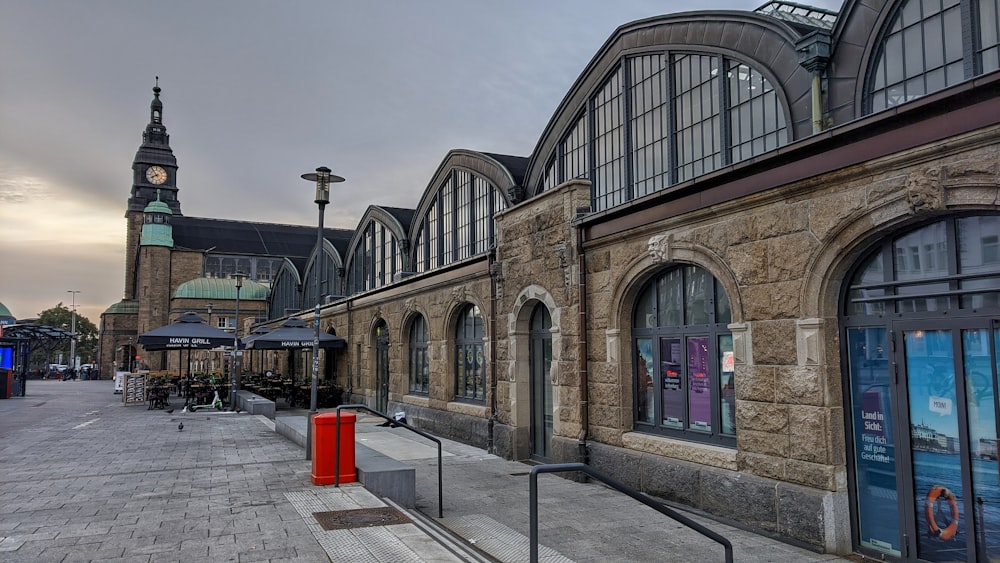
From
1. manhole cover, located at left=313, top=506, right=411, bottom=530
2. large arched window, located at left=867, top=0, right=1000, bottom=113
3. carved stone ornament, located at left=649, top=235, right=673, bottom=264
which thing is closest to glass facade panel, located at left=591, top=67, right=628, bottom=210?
carved stone ornament, located at left=649, top=235, right=673, bottom=264

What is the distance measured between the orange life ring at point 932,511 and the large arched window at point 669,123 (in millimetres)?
4916

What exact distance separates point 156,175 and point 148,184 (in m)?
1.41

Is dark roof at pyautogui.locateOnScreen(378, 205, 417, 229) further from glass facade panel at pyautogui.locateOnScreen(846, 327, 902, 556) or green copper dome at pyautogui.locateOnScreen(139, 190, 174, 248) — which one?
green copper dome at pyautogui.locateOnScreen(139, 190, 174, 248)

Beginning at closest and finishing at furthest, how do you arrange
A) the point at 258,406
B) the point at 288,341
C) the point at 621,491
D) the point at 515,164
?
the point at 621,491 < the point at 515,164 < the point at 258,406 < the point at 288,341

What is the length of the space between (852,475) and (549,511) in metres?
3.56

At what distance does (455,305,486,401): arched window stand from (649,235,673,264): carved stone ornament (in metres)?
6.41

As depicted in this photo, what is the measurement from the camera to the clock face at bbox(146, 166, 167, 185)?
76.4 meters

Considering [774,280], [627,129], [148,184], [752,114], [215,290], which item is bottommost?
[774,280]

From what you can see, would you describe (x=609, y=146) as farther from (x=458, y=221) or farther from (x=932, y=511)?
(x=932, y=511)

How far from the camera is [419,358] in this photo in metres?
18.9

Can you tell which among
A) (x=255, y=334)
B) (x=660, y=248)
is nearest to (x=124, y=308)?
(x=255, y=334)

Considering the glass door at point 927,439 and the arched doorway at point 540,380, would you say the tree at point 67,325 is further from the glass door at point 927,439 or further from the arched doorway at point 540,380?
the glass door at point 927,439

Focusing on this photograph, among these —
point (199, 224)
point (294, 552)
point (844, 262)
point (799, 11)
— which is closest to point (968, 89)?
point (844, 262)

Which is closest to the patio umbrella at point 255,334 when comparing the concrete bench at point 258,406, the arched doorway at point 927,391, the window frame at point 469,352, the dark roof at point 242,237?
the concrete bench at point 258,406
